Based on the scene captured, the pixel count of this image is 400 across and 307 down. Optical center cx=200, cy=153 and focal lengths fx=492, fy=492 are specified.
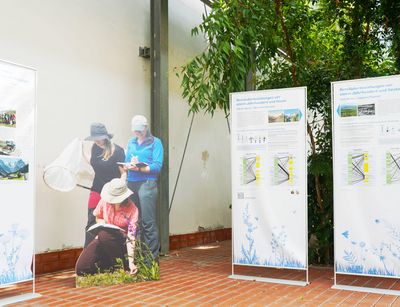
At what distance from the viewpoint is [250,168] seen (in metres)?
4.95

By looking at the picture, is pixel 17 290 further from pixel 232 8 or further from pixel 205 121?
pixel 205 121

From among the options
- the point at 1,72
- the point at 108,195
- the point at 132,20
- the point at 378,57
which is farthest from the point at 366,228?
the point at 132,20

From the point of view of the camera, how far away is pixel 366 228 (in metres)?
4.41

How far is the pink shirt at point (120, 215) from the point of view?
4688 millimetres

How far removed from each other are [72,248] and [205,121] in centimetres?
354

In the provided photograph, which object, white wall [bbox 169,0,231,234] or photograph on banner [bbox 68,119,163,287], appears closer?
photograph on banner [bbox 68,119,163,287]

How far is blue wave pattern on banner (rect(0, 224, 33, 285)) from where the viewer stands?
13.0 ft

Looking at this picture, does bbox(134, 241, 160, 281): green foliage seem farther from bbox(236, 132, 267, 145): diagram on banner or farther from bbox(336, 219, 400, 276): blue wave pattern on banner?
bbox(336, 219, 400, 276): blue wave pattern on banner

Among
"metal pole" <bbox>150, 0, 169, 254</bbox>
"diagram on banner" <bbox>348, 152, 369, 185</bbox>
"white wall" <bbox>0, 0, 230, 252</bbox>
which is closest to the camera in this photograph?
"diagram on banner" <bbox>348, 152, 369, 185</bbox>

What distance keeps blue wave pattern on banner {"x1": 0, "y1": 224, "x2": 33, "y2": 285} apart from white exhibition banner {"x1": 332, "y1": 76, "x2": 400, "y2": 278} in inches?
110

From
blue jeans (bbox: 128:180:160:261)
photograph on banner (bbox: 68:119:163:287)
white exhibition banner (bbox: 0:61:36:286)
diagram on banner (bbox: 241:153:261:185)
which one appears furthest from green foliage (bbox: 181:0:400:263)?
white exhibition banner (bbox: 0:61:36:286)

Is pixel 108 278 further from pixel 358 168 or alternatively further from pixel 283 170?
pixel 358 168

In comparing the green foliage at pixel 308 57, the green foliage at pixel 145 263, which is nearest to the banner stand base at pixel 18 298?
the green foliage at pixel 145 263

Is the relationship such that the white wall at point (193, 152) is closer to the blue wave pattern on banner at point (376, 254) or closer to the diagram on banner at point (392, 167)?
the blue wave pattern on banner at point (376, 254)
